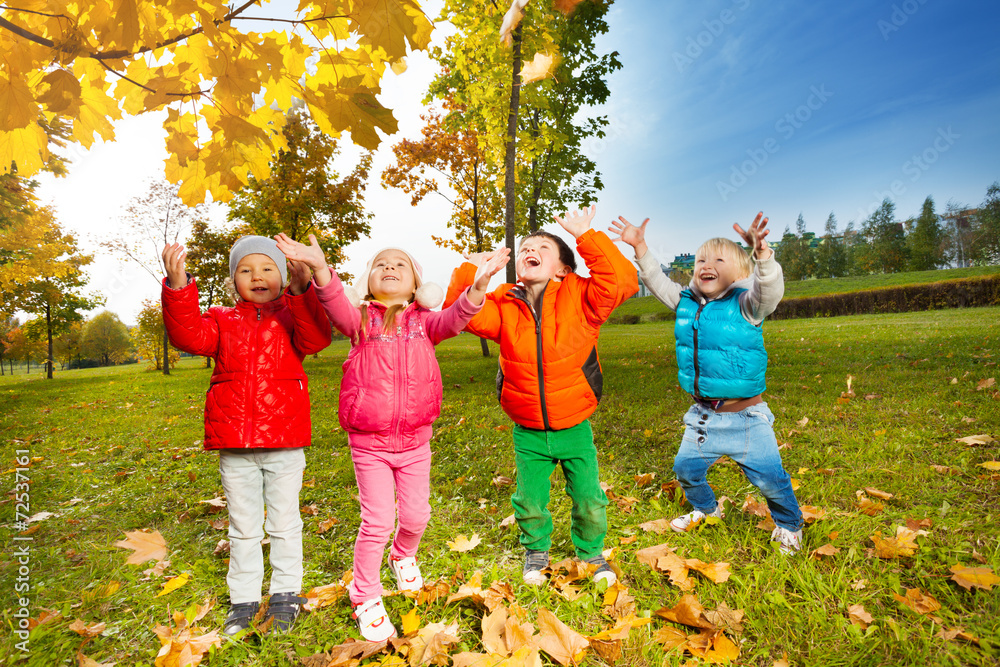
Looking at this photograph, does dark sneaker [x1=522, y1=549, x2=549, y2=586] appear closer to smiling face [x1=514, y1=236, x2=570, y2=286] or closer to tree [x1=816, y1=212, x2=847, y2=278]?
smiling face [x1=514, y1=236, x2=570, y2=286]

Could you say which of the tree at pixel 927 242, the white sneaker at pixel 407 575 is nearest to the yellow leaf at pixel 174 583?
the white sneaker at pixel 407 575

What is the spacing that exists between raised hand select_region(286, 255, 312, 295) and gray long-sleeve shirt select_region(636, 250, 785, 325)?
6.19ft

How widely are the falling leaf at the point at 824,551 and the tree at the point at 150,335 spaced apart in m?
24.3

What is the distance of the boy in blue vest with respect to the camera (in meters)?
2.65

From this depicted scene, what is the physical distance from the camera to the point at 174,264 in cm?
208

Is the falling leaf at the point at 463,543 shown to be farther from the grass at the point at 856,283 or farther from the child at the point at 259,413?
the grass at the point at 856,283

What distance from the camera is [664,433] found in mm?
5203

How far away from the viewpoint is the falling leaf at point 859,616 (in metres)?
2.10

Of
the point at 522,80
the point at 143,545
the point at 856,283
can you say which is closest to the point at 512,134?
the point at 522,80

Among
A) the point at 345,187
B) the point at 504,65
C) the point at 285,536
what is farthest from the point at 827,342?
the point at 345,187

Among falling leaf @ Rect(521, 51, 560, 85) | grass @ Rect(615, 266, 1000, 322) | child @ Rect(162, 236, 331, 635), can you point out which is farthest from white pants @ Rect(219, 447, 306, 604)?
grass @ Rect(615, 266, 1000, 322)

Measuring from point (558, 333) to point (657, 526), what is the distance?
1.44 metres

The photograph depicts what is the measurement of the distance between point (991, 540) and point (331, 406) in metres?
8.63

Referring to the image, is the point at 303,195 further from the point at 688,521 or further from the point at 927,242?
the point at 927,242
